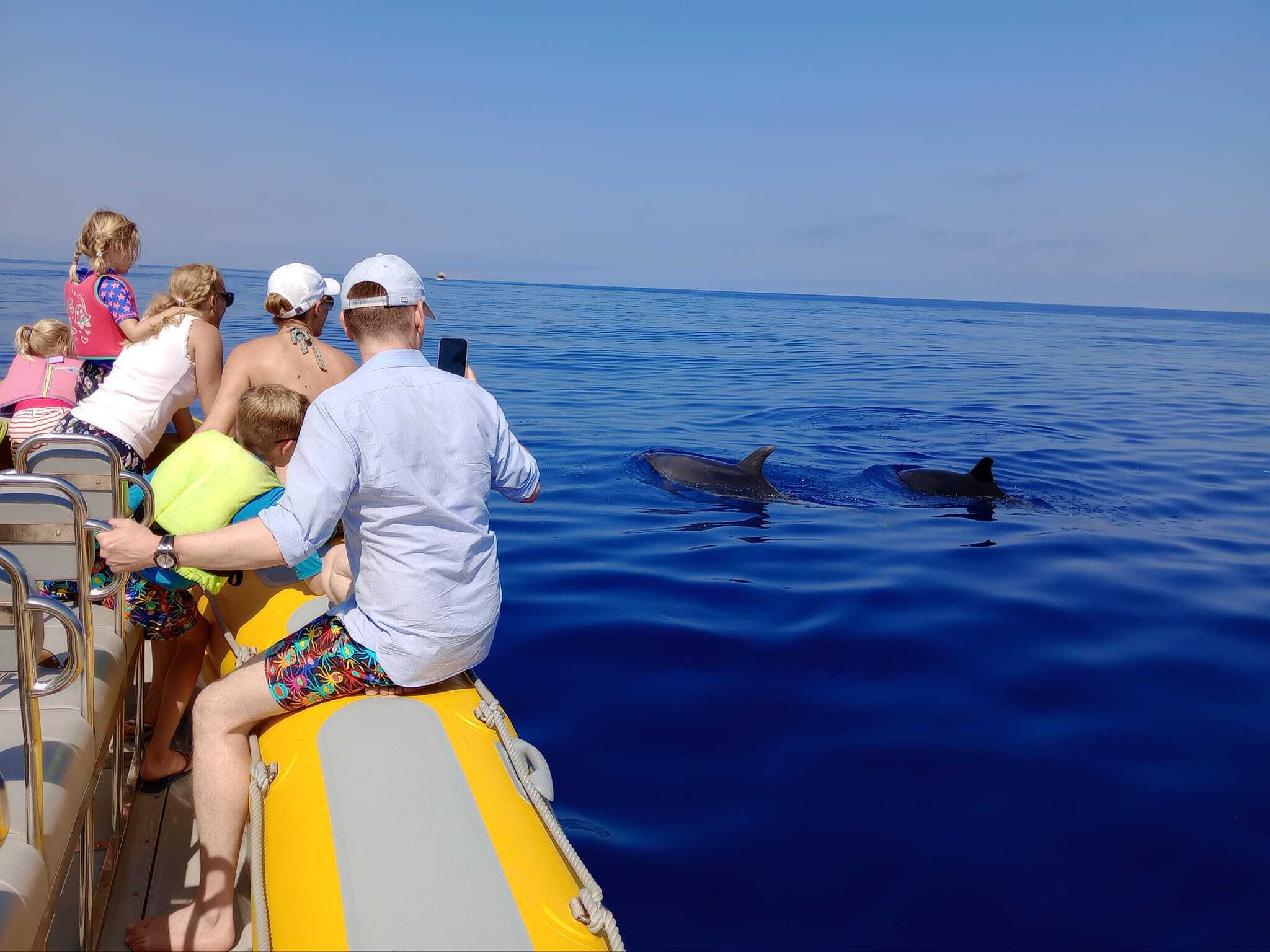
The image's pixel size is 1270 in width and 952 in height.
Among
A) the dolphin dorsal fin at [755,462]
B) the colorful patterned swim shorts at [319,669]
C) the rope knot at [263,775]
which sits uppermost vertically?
the colorful patterned swim shorts at [319,669]

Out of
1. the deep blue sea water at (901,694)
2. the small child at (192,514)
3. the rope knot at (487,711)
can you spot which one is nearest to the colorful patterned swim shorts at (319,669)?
the rope knot at (487,711)

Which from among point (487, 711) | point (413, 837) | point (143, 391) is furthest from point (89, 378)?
point (413, 837)

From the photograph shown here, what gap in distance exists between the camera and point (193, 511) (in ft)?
12.9

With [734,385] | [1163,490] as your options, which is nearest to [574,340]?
[734,385]

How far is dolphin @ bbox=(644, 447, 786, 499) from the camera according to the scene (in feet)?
38.2

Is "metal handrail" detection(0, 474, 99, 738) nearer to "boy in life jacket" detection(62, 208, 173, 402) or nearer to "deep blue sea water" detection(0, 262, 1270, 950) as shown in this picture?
"deep blue sea water" detection(0, 262, 1270, 950)

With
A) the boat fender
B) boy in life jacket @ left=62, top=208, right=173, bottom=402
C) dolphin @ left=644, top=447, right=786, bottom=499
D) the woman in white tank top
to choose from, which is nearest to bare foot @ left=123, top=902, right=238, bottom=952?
the boat fender

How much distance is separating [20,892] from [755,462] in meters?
9.84

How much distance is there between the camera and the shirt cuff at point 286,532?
2.96 m

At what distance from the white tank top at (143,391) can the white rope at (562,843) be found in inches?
103

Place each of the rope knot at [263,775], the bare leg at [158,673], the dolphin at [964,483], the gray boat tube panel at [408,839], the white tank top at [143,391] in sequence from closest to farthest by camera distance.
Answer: the gray boat tube panel at [408,839]
the rope knot at [263,775]
the bare leg at [158,673]
the white tank top at [143,391]
the dolphin at [964,483]

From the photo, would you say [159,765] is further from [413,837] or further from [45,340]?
[45,340]

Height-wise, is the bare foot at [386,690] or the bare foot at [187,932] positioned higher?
the bare foot at [386,690]

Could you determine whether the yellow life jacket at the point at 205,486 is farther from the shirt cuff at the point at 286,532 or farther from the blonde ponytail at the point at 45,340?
the blonde ponytail at the point at 45,340
